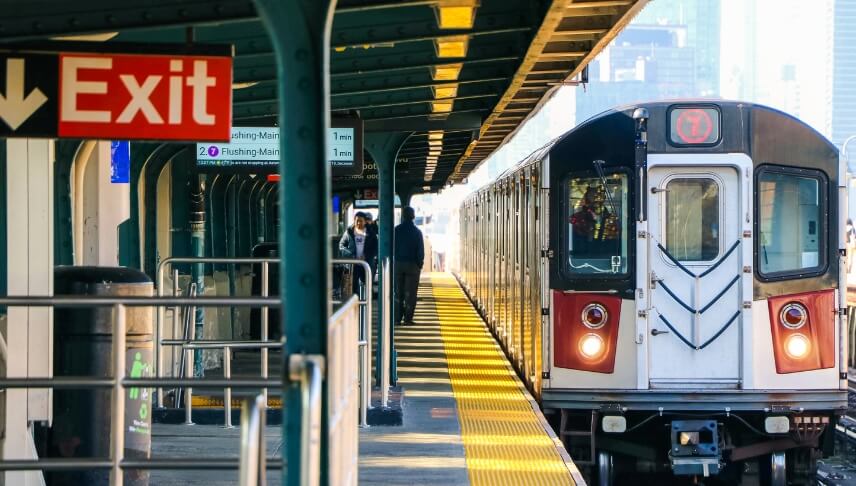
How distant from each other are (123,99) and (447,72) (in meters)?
3.99

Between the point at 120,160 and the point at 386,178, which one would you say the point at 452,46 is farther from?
the point at 386,178

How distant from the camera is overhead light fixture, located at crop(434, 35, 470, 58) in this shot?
23.6 ft

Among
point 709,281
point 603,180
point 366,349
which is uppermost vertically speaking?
point 603,180

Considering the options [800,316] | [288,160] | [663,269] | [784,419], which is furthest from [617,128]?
[288,160]

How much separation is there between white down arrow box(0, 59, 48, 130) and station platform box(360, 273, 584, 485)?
324 cm

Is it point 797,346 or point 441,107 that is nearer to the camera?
point 797,346

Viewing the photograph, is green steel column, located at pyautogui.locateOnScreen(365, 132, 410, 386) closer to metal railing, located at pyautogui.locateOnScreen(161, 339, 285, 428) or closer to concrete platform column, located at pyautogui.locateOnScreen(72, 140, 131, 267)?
metal railing, located at pyautogui.locateOnScreen(161, 339, 285, 428)

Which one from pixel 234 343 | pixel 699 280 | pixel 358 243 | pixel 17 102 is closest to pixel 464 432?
pixel 234 343

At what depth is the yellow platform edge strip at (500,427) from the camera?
283 inches

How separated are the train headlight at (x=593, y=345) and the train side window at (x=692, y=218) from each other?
0.83 m

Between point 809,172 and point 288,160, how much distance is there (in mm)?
5876

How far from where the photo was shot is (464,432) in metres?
8.64

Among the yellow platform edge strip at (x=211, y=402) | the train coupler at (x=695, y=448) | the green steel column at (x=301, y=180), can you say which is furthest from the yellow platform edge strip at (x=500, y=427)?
the green steel column at (x=301, y=180)

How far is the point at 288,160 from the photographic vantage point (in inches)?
147
